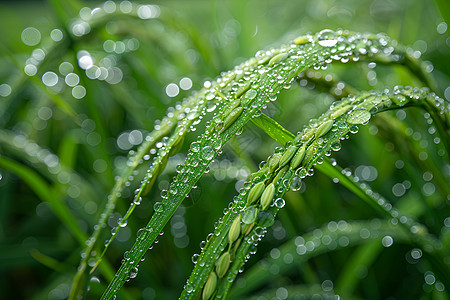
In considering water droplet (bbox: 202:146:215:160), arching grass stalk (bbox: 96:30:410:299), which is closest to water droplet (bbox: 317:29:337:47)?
arching grass stalk (bbox: 96:30:410:299)

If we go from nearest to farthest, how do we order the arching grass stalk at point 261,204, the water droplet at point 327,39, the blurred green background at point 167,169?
1. the arching grass stalk at point 261,204
2. the water droplet at point 327,39
3. the blurred green background at point 167,169

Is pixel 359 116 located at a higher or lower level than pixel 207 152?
higher

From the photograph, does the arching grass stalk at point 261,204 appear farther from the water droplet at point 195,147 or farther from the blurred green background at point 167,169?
the blurred green background at point 167,169

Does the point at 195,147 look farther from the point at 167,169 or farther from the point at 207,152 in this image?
the point at 167,169

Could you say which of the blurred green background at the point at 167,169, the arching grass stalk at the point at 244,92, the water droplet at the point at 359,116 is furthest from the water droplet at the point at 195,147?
the blurred green background at the point at 167,169

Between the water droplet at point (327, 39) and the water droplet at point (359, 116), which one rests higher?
the water droplet at point (327, 39)

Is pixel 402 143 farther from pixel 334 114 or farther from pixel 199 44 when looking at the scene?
pixel 199 44

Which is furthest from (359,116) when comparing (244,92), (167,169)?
(167,169)

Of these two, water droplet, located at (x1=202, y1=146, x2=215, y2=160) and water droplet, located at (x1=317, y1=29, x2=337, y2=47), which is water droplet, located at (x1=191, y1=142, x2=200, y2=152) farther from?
water droplet, located at (x1=317, y1=29, x2=337, y2=47)
